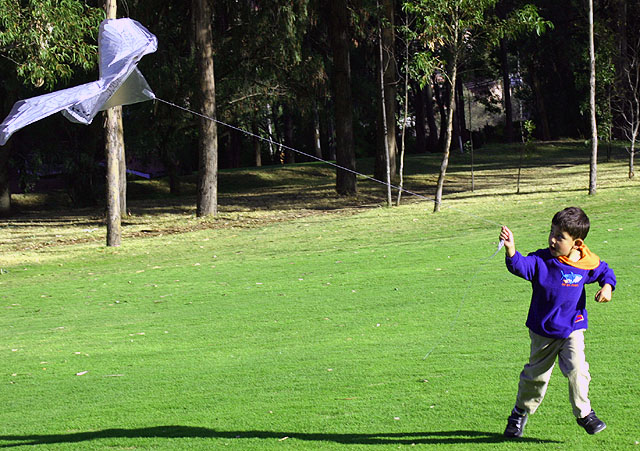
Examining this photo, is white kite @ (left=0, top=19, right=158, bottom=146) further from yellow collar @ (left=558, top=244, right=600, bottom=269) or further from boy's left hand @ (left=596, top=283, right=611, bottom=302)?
boy's left hand @ (left=596, top=283, right=611, bottom=302)

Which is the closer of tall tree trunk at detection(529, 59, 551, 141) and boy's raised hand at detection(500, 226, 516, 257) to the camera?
boy's raised hand at detection(500, 226, 516, 257)

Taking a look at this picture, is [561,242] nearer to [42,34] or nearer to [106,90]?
[106,90]

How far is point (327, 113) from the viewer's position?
4588 centimetres

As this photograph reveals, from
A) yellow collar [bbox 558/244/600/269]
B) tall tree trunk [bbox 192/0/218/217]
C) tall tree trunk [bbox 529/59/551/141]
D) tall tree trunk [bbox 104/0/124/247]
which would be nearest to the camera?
yellow collar [bbox 558/244/600/269]

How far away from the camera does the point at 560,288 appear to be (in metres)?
5.20

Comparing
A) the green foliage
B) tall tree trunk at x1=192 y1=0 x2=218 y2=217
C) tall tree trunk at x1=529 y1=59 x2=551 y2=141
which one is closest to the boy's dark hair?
the green foliage

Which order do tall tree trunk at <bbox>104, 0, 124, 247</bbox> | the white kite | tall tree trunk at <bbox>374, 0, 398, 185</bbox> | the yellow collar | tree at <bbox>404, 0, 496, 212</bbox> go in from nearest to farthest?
the yellow collar, the white kite, tall tree trunk at <bbox>104, 0, 124, 247</bbox>, tree at <bbox>404, 0, 496, 212</bbox>, tall tree trunk at <bbox>374, 0, 398, 185</bbox>

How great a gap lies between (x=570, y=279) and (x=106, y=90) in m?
7.88

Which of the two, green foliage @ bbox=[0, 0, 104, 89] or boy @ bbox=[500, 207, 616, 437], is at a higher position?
green foliage @ bbox=[0, 0, 104, 89]

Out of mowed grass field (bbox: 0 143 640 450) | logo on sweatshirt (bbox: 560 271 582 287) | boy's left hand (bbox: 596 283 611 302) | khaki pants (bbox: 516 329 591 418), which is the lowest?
mowed grass field (bbox: 0 143 640 450)

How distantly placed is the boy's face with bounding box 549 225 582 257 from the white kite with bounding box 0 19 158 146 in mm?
7344

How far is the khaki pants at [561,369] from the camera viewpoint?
205 inches

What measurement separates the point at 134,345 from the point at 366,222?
46.7ft

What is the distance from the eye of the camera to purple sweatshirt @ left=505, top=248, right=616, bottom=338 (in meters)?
5.21
